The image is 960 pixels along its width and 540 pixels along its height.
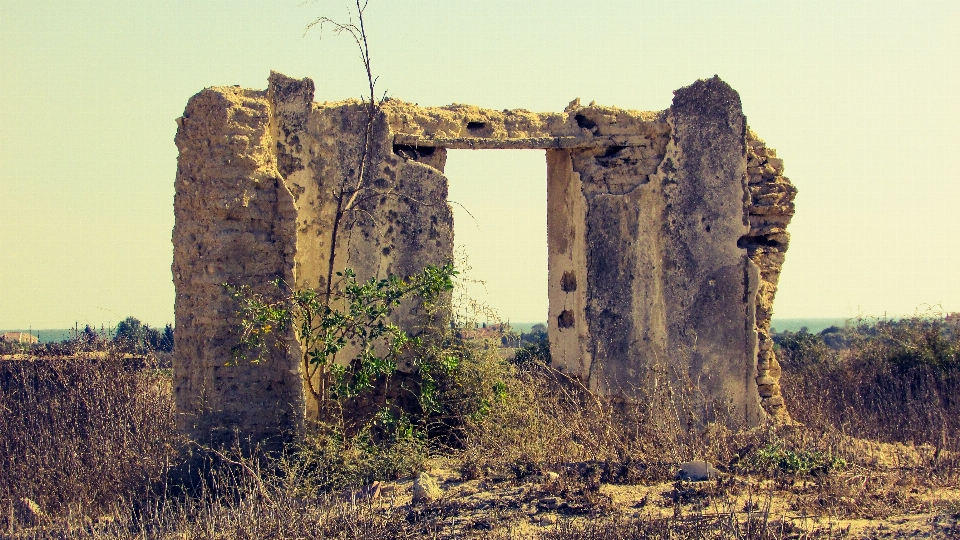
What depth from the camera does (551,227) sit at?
9664 millimetres

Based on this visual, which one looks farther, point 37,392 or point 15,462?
point 37,392

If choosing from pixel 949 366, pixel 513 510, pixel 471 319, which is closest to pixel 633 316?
pixel 471 319

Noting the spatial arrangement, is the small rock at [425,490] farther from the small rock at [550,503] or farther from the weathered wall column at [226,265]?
the weathered wall column at [226,265]

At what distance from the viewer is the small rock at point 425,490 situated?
20.4 feet

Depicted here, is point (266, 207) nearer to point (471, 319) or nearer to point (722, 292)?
point (471, 319)

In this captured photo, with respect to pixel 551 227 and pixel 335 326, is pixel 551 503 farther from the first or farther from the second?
pixel 551 227

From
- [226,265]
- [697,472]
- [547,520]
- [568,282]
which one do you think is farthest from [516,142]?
[547,520]

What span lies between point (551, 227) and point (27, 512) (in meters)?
4.74

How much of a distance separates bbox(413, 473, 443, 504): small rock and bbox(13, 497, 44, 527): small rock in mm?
2631

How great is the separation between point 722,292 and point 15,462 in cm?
578

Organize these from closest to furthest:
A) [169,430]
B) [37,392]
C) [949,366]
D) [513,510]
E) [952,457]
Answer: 1. [513,510]
2. [952,457]
3. [169,430]
4. [37,392]
5. [949,366]

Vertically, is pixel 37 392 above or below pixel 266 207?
below

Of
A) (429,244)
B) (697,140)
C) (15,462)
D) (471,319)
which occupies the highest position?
(697,140)

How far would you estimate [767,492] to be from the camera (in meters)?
6.14
